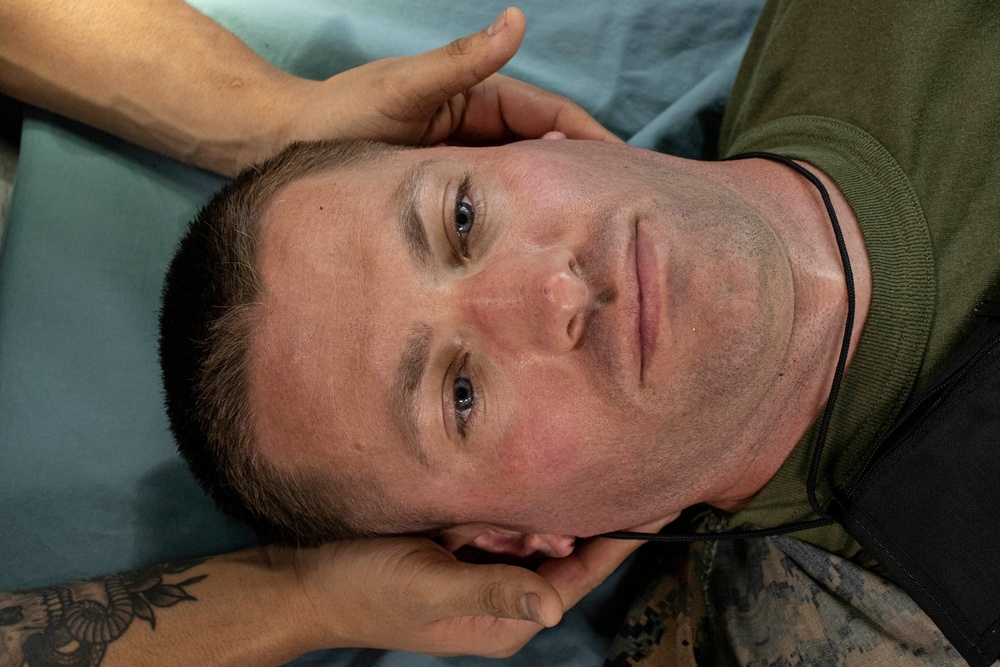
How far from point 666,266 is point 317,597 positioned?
1.16m

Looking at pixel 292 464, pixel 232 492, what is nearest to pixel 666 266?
pixel 292 464

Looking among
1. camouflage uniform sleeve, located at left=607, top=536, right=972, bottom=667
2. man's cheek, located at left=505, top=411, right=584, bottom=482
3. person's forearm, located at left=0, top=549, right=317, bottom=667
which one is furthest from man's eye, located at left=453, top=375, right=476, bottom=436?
camouflage uniform sleeve, located at left=607, top=536, right=972, bottom=667

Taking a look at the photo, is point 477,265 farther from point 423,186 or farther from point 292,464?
point 292,464

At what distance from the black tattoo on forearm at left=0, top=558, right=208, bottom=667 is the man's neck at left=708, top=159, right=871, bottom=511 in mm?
1395

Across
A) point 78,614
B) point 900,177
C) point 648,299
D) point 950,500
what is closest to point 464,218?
point 648,299

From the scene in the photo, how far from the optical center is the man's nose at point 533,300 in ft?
4.61

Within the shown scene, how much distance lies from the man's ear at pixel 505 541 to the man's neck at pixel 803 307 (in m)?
0.40

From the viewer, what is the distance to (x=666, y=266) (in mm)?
1444

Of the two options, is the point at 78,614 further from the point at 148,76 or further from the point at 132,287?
the point at 148,76

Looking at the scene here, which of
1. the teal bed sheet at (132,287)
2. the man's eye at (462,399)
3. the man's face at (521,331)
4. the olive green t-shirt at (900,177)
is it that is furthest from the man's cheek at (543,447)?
the teal bed sheet at (132,287)

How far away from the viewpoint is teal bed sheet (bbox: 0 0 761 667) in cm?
207

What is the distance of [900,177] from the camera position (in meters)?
1.72

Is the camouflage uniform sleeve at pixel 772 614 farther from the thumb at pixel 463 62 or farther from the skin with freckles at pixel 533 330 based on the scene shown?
the thumb at pixel 463 62

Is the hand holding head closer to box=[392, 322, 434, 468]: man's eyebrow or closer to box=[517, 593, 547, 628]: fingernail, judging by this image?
box=[392, 322, 434, 468]: man's eyebrow
